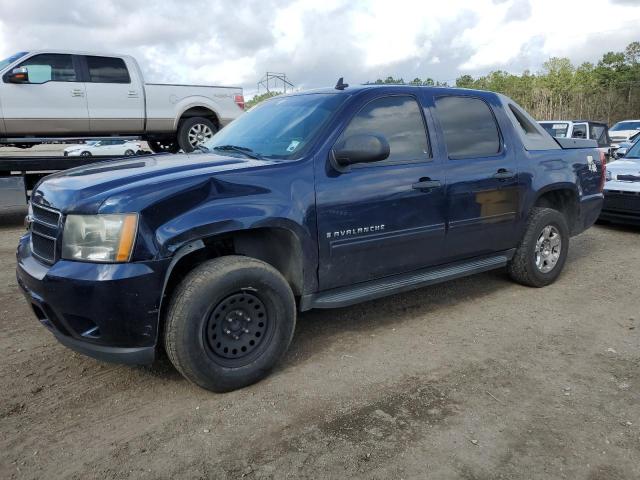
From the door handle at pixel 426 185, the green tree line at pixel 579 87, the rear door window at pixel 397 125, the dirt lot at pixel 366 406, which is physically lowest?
the dirt lot at pixel 366 406

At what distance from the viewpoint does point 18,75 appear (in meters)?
8.52

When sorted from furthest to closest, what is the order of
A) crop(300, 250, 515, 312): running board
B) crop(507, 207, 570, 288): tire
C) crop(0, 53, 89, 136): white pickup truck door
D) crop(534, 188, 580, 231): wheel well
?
1. crop(0, 53, 89, 136): white pickup truck door
2. crop(534, 188, 580, 231): wheel well
3. crop(507, 207, 570, 288): tire
4. crop(300, 250, 515, 312): running board

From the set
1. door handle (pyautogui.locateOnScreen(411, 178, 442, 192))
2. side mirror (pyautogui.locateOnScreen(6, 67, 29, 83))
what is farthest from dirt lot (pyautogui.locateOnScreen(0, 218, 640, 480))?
side mirror (pyautogui.locateOnScreen(6, 67, 29, 83))

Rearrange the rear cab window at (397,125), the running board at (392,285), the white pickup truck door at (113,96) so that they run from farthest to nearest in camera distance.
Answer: the white pickup truck door at (113,96)
the rear cab window at (397,125)
the running board at (392,285)

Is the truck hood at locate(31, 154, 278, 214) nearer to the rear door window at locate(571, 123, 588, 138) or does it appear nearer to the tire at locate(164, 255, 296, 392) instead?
the tire at locate(164, 255, 296, 392)

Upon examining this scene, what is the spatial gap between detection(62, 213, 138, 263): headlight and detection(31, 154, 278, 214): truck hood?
0.16 ft

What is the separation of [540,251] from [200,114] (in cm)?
760

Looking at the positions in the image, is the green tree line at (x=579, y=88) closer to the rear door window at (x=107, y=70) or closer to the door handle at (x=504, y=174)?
the rear door window at (x=107, y=70)

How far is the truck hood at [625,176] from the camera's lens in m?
7.61

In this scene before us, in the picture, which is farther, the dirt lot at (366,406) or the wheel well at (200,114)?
the wheel well at (200,114)

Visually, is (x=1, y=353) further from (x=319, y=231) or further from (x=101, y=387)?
(x=319, y=231)

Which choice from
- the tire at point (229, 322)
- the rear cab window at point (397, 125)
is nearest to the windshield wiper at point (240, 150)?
the rear cab window at point (397, 125)

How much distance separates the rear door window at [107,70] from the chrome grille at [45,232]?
693cm

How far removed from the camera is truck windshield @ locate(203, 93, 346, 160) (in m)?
3.62
